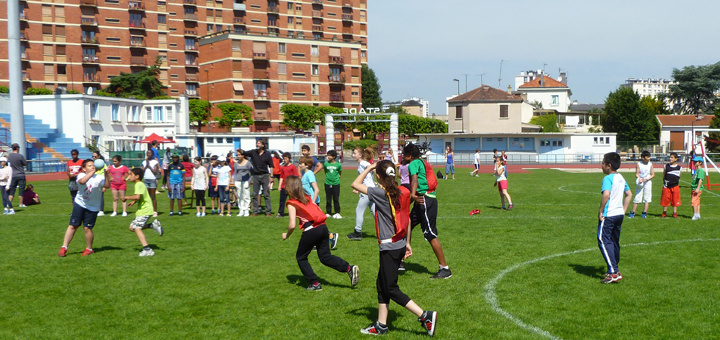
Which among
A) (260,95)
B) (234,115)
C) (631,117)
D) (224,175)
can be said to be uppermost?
(260,95)

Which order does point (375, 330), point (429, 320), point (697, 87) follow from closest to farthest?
point (429, 320)
point (375, 330)
point (697, 87)

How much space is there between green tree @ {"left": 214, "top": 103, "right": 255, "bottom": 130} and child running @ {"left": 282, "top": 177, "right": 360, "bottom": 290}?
6605 centimetres

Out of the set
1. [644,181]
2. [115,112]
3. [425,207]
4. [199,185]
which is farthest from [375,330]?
[115,112]

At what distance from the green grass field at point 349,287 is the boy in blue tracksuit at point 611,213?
33 cm

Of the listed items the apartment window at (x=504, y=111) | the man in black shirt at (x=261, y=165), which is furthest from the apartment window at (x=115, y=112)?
the apartment window at (x=504, y=111)

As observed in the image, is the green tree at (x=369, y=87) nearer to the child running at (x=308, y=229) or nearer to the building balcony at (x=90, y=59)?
the building balcony at (x=90, y=59)

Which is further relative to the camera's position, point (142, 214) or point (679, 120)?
point (679, 120)

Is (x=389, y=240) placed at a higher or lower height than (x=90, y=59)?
lower

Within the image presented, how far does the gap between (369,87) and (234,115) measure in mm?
41540

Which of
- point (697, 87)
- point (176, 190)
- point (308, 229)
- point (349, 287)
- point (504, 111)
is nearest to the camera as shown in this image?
point (308, 229)

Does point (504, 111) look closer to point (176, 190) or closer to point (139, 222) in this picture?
point (176, 190)

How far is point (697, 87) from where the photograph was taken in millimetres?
83188

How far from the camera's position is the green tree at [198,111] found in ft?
239

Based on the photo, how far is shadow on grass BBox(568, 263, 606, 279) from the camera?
8.70 meters
